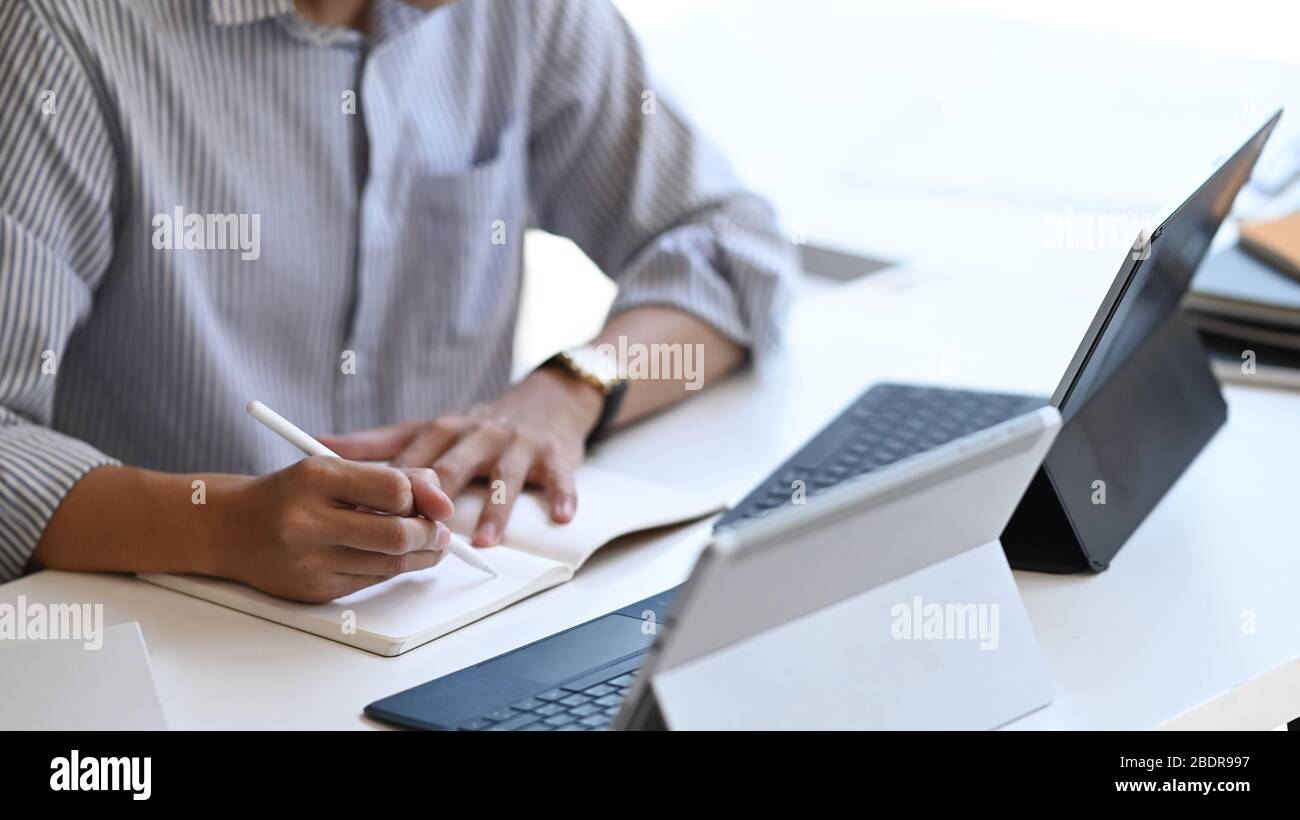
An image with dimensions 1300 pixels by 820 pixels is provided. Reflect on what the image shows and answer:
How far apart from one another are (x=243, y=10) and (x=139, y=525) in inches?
19.0

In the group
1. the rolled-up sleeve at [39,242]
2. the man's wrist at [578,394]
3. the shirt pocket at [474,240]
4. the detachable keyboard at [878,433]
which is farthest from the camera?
the shirt pocket at [474,240]

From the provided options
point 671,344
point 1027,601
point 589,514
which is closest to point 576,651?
point 589,514

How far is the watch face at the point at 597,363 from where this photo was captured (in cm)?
128

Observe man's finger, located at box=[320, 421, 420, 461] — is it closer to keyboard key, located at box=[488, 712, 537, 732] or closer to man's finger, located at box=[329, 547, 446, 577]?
man's finger, located at box=[329, 547, 446, 577]

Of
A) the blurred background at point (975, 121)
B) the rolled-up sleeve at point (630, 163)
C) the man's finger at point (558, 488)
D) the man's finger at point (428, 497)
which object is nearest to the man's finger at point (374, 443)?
the man's finger at point (558, 488)

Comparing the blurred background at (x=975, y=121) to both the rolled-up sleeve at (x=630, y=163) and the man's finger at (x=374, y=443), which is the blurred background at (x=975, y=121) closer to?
the rolled-up sleeve at (x=630, y=163)

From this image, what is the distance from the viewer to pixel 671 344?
139 centimetres

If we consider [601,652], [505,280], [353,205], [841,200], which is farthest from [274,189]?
[841,200]

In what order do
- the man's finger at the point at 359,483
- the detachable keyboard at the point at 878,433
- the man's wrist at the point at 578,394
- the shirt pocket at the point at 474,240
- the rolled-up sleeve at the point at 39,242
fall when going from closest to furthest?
1. the man's finger at the point at 359,483
2. the rolled-up sleeve at the point at 39,242
3. the detachable keyboard at the point at 878,433
4. the man's wrist at the point at 578,394
5. the shirt pocket at the point at 474,240

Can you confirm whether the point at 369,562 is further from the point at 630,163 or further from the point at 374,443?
the point at 630,163

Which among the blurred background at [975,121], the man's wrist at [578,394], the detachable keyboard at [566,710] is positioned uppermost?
the blurred background at [975,121]

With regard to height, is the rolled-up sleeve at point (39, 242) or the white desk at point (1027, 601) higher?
the rolled-up sleeve at point (39, 242)

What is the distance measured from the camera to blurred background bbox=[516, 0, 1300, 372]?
181 centimetres

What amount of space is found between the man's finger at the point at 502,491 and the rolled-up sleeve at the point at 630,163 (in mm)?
350
